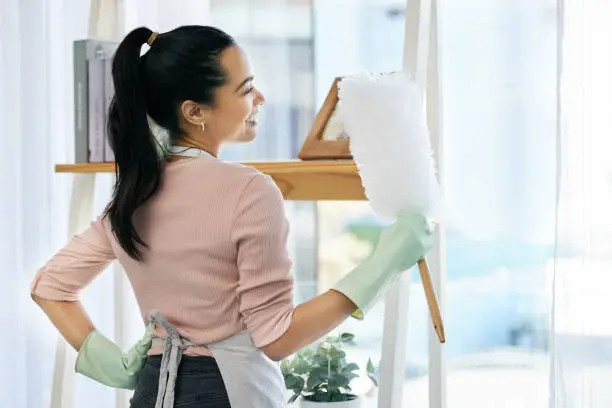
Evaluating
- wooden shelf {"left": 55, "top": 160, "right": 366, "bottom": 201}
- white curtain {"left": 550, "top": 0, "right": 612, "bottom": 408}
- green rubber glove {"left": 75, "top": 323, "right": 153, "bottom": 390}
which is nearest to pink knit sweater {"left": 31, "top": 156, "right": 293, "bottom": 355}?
green rubber glove {"left": 75, "top": 323, "right": 153, "bottom": 390}

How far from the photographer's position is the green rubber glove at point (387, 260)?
1.30m

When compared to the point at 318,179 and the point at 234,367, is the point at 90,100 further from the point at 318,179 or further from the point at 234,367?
the point at 234,367

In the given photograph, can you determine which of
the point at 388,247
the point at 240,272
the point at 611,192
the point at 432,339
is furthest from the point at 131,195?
the point at 611,192

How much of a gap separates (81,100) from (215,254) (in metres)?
1.10

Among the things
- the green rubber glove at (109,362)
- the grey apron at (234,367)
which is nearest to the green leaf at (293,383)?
the green rubber glove at (109,362)

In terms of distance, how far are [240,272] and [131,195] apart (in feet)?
0.65

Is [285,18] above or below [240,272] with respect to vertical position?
above

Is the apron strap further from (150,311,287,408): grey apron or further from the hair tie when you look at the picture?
the hair tie

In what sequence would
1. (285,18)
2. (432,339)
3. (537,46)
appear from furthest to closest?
(285,18), (537,46), (432,339)

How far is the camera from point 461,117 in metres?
2.22

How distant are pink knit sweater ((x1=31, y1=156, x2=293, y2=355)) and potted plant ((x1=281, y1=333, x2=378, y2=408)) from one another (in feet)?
2.82

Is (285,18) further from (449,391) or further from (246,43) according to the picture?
(449,391)

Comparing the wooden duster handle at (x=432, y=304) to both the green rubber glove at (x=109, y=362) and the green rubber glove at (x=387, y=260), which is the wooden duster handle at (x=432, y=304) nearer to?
the green rubber glove at (x=387, y=260)

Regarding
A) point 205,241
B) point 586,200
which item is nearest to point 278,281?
point 205,241
